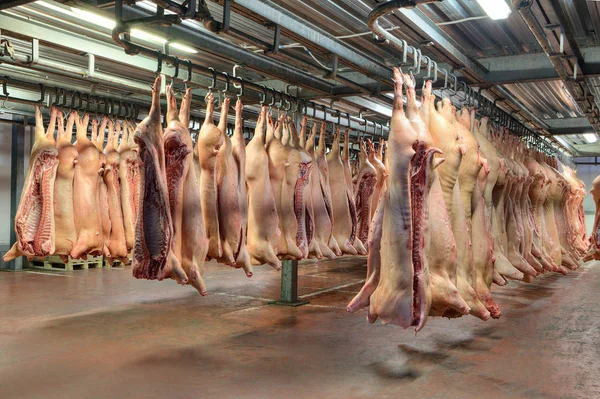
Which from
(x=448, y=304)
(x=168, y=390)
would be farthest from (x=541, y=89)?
(x=168, y=390)

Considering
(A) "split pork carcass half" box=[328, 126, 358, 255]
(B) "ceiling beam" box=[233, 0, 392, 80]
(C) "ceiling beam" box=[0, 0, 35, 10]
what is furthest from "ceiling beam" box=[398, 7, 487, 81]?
(C) "ceiling beam" box=[0, 0, 35, 10]

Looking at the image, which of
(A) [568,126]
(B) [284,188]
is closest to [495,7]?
(B) [284,188]

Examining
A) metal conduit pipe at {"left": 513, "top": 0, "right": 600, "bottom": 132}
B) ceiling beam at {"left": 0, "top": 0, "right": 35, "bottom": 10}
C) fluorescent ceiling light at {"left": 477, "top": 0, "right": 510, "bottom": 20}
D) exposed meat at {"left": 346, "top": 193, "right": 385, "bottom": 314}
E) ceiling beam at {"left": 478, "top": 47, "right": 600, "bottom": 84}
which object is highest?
ceiling beam at {"left": 478, "top": 47, "right": 600, "bottom": 84}

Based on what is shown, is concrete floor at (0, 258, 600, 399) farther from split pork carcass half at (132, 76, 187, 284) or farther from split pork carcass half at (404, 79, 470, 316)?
split pork carcass half at (404, 79, 470, 316)

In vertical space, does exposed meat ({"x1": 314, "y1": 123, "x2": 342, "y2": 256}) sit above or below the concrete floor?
above

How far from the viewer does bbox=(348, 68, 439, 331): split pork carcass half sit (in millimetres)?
4156

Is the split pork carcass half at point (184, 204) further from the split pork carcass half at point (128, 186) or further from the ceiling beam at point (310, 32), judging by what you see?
the split pork carcass half at point (128, 186)

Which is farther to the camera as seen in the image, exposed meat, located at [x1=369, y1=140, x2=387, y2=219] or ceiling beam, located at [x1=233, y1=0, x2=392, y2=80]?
exposed meat, located at [x1=369, y1=140, x2=387, y2=219]

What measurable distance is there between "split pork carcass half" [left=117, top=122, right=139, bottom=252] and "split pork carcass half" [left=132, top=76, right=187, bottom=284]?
273cm

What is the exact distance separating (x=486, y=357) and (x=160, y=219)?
3889 mm

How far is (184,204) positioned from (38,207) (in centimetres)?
268

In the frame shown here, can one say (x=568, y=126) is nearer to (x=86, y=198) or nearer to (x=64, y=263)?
(x=86, y=198)

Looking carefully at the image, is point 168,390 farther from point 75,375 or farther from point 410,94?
point 410,94

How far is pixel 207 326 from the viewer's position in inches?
316
